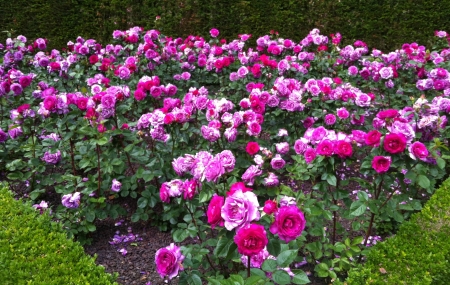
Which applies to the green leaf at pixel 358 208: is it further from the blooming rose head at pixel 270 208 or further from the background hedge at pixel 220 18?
the background hedge at pixel 220 18

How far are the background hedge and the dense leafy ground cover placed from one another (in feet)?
9.84

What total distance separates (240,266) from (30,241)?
1.20m

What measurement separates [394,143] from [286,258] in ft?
2.75

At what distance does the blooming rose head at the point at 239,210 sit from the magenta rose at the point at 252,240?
0.11ft

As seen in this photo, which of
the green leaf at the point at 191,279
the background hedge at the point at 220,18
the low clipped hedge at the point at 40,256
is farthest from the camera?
the background hedge at the point at 220,18

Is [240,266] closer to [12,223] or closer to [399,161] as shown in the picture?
[399,161]

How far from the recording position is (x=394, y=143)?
1985 mm

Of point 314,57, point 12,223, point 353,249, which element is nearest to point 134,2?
point 314,57

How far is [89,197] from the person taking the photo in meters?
2.94

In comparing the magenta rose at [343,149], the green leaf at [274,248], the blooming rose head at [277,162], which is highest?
the magenta rose at [343,149]

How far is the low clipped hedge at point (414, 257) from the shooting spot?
200cm

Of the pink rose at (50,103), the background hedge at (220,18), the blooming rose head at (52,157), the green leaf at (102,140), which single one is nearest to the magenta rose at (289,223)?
the green leaf at (102,140)

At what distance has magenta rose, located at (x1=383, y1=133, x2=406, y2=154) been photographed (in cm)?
197

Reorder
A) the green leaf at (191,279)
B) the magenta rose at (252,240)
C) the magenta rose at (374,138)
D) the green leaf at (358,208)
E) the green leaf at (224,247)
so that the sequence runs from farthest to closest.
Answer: the green leaf at (358,208)
the magenta rose at (374,138)
the green leaf at (191,279)
the green leaf at (224,247)
the magenta rose at (252,240)
